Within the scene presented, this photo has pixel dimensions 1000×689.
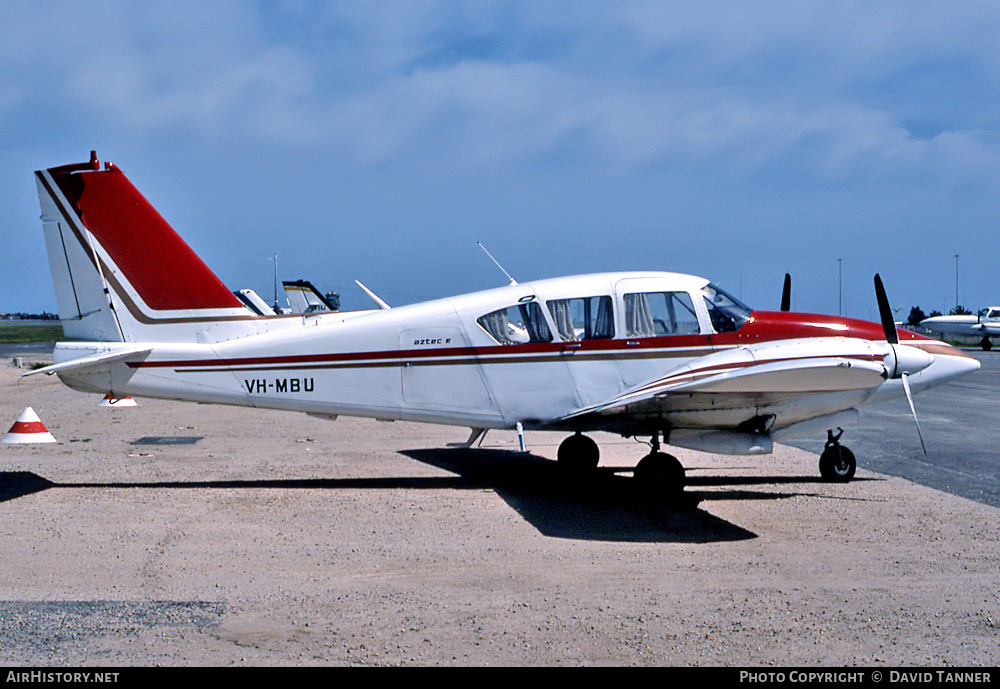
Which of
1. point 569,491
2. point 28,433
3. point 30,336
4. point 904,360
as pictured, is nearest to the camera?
point 904,360

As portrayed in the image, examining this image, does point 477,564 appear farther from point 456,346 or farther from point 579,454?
point 579,454

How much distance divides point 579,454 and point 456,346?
241 centimetres

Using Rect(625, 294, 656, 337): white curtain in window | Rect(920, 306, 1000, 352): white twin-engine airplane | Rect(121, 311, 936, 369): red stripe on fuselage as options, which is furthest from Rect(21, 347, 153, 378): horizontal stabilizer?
Rect(920, 306, 1000, 352): white twin-engine airplane

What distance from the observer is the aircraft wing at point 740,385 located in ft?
27.7

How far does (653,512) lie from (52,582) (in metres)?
5.46

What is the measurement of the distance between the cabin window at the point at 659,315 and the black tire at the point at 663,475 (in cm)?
139

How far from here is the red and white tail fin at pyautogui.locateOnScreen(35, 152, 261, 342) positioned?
996cm

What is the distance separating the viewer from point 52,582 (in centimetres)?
621

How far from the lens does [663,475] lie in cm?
938

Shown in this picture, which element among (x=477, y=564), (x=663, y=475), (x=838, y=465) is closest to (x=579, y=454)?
(x=663, y=475)

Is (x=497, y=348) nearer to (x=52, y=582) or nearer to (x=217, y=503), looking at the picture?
(x=217, y=503)

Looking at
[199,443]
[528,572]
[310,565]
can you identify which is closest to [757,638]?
[528,572]

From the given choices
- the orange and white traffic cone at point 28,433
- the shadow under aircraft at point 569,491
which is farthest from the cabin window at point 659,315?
the orange and white traffic cone at point 28,433

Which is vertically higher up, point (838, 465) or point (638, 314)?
point (638, 314)
